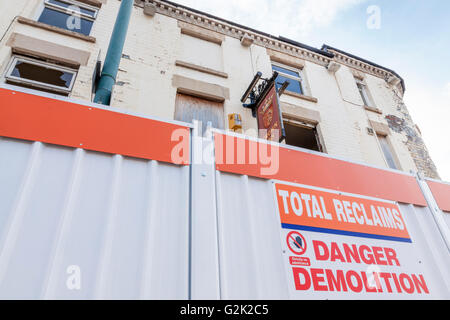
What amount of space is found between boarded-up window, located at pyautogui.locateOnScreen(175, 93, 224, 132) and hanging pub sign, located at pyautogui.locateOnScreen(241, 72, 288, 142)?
86cm

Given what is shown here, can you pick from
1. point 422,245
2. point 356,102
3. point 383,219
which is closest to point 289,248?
point 383,219

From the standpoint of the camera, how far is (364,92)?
413 inches

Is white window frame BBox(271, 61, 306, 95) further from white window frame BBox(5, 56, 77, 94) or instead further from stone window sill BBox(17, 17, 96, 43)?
white window frame BBox(5, 56, 77, 94)

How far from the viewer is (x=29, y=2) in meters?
6.72

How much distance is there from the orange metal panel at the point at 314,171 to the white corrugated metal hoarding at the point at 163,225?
23mm

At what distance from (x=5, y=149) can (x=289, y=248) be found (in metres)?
2.55

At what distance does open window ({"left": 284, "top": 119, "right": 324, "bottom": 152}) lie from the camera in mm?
7910

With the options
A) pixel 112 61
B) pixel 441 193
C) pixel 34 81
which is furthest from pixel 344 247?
pixel 34 81

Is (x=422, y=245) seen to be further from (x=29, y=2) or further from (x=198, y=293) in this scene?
(x=29, y=2)

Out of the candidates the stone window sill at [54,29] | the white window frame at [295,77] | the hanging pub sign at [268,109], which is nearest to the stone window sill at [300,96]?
the white window frame at [295,77]

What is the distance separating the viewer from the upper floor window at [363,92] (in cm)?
1016

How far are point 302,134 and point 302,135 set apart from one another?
3.4 inches

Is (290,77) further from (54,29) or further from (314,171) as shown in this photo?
(54,29)

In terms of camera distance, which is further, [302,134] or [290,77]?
[290,77]
